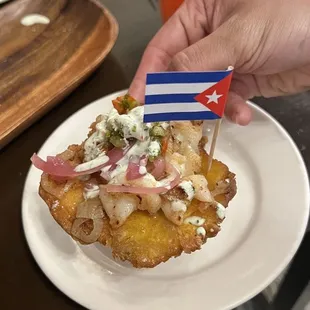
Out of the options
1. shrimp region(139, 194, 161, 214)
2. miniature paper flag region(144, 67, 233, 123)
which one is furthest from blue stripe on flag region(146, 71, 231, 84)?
shrimp region(139, 194, 161, 214)

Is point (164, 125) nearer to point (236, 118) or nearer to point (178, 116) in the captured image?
point (178, 116)

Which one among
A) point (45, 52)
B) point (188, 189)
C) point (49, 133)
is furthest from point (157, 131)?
point (45, 52)

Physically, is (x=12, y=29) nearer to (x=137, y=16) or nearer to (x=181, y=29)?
(x=137, y=16)

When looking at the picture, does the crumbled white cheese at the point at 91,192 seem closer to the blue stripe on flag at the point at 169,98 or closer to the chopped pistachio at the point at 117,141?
the chopped pistachio at the point at 117,141

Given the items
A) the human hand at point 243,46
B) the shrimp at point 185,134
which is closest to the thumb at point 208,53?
the human hand at point 243,46

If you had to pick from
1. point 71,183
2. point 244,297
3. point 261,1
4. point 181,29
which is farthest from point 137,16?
point 244,297

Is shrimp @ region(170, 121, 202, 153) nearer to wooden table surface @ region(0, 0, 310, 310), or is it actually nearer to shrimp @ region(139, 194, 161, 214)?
shrimp @ region(139, 194, 161, 214)
